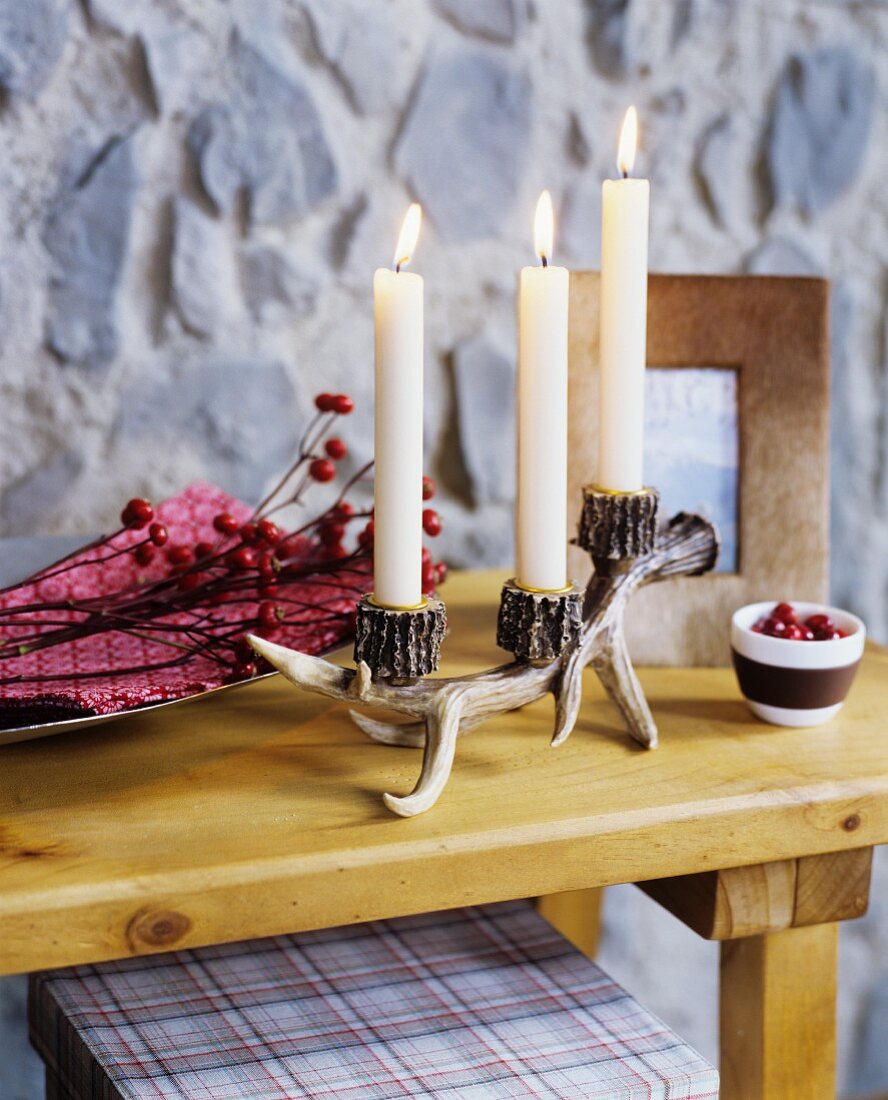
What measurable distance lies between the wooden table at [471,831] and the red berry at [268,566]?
10cm

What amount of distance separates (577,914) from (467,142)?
76 centimetres

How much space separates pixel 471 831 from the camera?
0.69 m

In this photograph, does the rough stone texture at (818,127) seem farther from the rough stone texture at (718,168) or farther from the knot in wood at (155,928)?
the knot in wood at (155,928)

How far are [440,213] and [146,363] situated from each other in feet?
1.03

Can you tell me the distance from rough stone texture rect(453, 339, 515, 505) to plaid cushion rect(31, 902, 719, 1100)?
0.47 meters

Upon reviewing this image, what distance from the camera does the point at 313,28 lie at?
1.16 metres

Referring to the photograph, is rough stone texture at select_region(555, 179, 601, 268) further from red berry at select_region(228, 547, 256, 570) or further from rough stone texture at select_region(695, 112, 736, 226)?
red berry at select_region(228, 547, 256, 570)

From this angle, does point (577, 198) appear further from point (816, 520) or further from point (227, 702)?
point (227, 702)

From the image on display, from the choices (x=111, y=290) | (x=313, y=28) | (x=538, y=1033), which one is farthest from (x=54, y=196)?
(x=538, y=1033)

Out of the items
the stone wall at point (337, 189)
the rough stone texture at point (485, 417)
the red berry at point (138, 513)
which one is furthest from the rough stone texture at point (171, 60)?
the red berry at point (138, 513)

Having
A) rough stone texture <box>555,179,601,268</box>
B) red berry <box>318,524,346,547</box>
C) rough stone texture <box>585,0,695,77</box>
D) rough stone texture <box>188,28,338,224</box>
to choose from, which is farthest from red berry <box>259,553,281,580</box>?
rough stone texture <box>585,0,695,77</box>

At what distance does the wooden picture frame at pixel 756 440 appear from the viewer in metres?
0.97

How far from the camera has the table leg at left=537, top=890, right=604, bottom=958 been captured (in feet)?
4.10

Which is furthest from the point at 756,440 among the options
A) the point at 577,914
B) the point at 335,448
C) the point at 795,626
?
the point at 577,914
